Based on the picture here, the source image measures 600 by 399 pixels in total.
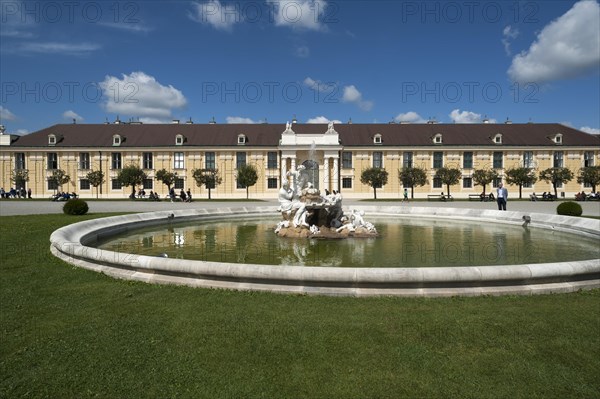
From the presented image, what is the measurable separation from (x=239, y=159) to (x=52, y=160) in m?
28.0

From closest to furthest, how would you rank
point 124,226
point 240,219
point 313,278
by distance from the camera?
point 313,278, point 124,226, point 240,219

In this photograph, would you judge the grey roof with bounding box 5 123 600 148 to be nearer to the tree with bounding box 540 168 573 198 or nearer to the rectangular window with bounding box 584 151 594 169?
the rectangular window with bounding box 584 151 594 169

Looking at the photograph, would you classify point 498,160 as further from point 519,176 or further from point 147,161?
point 147,161

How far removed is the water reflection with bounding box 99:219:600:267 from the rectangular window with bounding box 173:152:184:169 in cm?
4485

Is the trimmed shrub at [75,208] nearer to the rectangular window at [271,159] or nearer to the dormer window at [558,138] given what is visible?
the rectangular window at [271,159]

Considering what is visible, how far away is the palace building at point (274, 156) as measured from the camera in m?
58.6

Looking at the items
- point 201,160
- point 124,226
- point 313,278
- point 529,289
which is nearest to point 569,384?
point 529,289

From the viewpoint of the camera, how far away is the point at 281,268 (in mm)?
6727

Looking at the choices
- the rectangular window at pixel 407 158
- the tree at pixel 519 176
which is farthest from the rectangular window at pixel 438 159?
the tree at pixel 519 176

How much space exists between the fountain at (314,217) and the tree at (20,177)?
180 feet

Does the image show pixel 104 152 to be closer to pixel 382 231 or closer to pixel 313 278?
pixel 382 231

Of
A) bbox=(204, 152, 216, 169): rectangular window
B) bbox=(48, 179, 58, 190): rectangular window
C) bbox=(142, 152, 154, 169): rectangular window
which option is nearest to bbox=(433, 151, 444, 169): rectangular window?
bbox=(204, 152, 216, 169): rectangular window

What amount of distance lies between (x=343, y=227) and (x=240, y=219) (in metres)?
7.89

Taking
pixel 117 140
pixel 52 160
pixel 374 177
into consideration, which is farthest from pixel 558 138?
pixel 52 160
